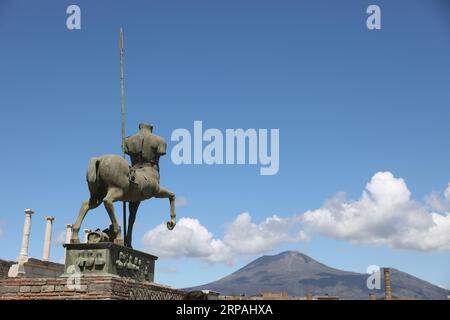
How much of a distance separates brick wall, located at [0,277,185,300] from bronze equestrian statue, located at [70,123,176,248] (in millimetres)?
1164

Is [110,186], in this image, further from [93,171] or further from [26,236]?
[26,236]

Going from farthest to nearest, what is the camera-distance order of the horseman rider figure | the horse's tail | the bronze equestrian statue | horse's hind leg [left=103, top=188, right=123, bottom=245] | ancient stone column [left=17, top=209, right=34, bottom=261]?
ancient stone column [left=17, top=209, right=34, bottom=261], the horseman rider figure, the horse's tail, the bronze equestrian statue, horse's hind leg [left=103, top=188, right=123, bottom=245]

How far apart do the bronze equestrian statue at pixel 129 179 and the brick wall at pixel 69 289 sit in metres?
1.16

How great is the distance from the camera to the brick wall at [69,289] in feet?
37.4

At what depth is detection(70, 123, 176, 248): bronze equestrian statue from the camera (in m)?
12.6

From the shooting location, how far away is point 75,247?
40.8ft

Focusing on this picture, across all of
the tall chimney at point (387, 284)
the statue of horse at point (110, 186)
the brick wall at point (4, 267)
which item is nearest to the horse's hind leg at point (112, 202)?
the statue of horse at point (110, 186)

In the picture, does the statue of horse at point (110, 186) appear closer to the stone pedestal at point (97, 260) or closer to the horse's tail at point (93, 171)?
the horse's tail at point (93, 171)

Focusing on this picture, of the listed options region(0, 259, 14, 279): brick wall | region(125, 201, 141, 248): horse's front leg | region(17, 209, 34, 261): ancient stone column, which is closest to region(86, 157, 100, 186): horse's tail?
region(125, 201, 141, 248): horse's front leg

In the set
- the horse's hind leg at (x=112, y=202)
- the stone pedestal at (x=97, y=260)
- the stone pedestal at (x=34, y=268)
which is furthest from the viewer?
the stone pedestal at (x=34, y=268)

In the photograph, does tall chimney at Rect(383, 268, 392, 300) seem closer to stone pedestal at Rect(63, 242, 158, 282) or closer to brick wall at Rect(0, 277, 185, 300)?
stone pedestal at Rect(63, 242, 158, 282)

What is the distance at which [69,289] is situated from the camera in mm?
11648

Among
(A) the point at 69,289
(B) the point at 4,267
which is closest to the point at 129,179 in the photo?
(A) the point at 69,289
